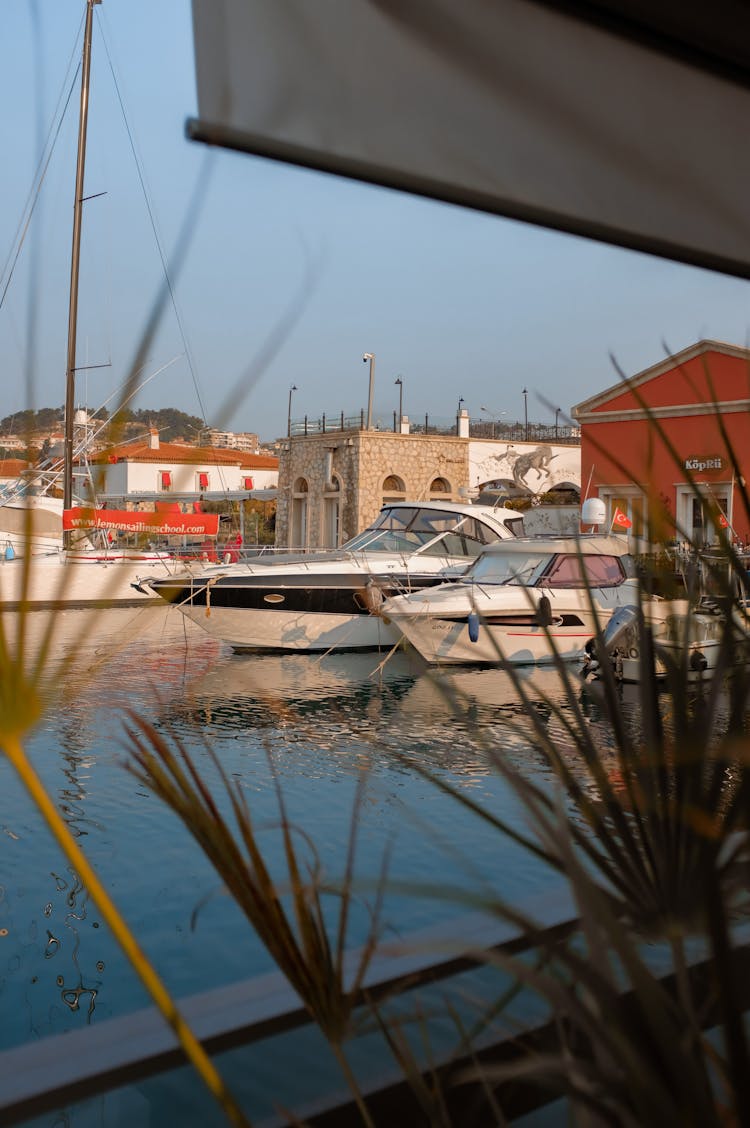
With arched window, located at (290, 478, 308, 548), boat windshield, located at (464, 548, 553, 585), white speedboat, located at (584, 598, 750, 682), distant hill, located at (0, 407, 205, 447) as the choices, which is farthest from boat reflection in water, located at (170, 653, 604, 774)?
arched window, located at (290, 478, 308, 548)

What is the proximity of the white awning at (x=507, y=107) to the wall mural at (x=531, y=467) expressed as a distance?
26270 millimetres

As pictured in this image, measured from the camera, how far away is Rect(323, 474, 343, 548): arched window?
89.3 feet

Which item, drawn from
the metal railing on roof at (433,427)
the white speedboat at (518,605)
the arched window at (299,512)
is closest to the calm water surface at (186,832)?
the white speedboat at (518,605)

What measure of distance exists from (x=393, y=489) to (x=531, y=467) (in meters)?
3.79

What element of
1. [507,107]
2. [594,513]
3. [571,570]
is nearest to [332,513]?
[594,513]

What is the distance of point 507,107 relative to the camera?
136 centimetres

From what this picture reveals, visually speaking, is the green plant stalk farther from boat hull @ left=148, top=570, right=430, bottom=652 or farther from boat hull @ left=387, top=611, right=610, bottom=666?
boat hull @ left=148, top=570, right=430, bottom=652

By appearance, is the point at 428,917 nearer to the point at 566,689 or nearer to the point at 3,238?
the point at 566,689

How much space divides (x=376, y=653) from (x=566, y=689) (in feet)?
36.9

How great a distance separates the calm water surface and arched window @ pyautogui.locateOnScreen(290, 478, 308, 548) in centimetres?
1907

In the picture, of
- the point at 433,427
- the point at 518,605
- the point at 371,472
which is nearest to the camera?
the point at 518,605

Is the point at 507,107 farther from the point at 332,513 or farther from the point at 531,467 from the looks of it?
the point at 531,467

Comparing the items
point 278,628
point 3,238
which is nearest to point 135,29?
point 3,238

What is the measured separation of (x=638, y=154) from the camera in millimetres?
1510
